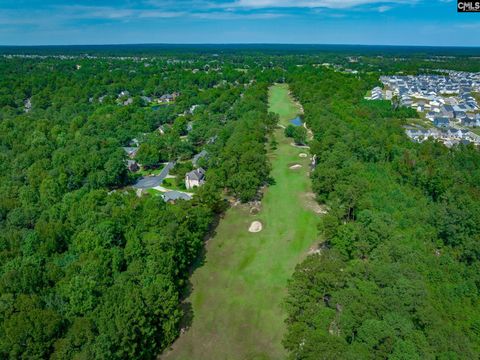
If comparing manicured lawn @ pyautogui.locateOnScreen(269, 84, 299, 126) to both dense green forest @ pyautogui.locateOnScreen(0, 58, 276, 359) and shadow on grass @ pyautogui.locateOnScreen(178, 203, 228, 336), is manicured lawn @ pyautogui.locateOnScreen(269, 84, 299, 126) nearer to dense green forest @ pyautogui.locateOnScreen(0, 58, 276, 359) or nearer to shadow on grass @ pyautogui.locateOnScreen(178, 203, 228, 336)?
dense green forest @ pyautogui.locateOnScreen(0, 58, 276, 359)

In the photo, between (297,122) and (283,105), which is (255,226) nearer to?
(297,122)

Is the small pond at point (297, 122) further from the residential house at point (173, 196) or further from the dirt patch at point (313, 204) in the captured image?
the residential house at point (173, 196)

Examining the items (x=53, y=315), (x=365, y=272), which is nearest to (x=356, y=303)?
(x=365, y=272)

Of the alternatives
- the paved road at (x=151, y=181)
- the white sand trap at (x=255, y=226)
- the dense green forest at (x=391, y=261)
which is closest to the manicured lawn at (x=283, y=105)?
the dense green forest at (x=391, y=261)

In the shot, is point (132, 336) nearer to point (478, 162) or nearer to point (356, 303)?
point (356, 303)

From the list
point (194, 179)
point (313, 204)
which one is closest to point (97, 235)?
point (194, 179)
